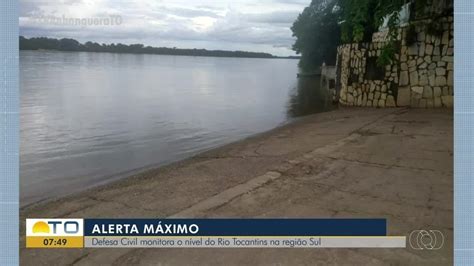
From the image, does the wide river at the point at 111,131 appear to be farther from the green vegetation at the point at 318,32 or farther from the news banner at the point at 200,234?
the green vegetation at the point at 318,32

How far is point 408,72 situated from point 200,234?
8851 millimetres

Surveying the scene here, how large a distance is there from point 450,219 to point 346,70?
978 cm

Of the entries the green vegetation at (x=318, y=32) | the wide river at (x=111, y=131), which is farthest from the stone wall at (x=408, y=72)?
the green vegetation at (x=318, y=32)

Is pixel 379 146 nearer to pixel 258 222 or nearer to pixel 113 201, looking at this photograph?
pixel 258 222

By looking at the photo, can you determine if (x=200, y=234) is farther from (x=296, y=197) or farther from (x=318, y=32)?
(x=318, y=32)

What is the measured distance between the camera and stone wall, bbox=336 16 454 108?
9297 mm

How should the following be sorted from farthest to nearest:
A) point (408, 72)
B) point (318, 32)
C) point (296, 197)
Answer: point (318, 32), point (408, 72), point (296, 197)

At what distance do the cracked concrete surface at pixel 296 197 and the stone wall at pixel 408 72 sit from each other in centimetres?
387

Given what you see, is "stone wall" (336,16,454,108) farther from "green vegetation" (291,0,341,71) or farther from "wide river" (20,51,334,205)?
"green vegetation" (291,0,341,71)

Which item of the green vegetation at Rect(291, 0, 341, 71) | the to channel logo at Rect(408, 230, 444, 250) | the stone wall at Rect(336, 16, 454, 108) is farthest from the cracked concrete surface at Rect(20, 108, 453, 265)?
the green vegetation at Rect(291, 0, 341, 71)

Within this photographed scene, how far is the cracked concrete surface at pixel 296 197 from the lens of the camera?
2576 millimetres

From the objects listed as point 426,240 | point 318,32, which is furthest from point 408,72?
point 318,32

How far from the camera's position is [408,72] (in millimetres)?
9977

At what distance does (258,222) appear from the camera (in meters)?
2.88
